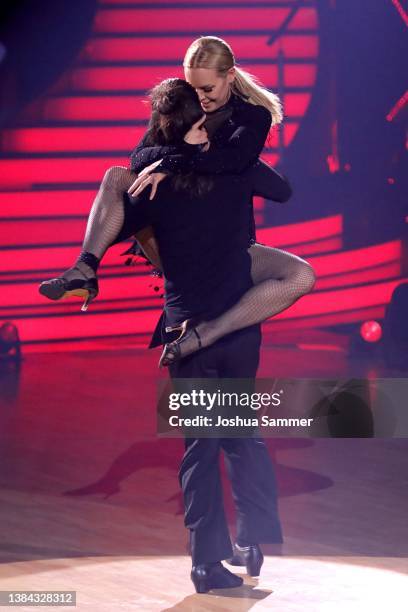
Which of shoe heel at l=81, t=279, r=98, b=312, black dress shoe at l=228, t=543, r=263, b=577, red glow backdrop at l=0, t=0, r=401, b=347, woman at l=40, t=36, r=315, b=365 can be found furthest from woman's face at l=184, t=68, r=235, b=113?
red glow backdrop at l=0, t=0, r=401, b=347

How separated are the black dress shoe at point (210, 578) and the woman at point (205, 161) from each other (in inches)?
21.6

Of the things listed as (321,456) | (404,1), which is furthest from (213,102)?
(404,1)

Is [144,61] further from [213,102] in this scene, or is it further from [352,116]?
[213,102]

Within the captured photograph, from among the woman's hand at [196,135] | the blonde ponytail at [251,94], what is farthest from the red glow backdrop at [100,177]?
the woman's hand at [196,135]

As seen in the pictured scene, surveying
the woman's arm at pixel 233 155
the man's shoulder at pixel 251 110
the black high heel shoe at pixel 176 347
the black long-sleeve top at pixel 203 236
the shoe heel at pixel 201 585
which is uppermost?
the man's shoulder at pixel 251 110

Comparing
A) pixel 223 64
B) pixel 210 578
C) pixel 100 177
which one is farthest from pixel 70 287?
pixel 100 177

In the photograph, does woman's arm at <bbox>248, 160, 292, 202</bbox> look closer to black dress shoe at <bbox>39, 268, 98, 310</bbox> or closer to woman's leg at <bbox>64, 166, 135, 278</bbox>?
woman's leg at <bbox>64, 166, 135, 278</bbox>

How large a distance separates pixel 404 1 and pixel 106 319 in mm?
2248

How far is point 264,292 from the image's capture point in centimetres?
349

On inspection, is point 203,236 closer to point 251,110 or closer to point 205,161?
point 205,161

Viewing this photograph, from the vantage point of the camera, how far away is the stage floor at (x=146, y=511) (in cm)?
339

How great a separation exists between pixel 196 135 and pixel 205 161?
10 cm

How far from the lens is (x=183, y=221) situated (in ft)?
11.0

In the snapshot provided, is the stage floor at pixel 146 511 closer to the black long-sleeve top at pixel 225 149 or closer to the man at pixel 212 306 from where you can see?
the man at pixel 212 306
